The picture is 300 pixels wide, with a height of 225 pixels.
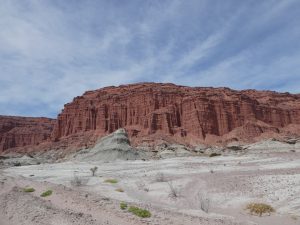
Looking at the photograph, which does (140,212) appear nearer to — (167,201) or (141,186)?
(167,201)

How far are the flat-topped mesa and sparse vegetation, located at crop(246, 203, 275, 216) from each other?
342 ft

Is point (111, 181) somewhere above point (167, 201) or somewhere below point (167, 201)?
above

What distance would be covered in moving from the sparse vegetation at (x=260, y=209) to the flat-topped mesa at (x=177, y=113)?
342 ft

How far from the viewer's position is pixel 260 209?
1962 cm

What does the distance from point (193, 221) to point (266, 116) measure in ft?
485

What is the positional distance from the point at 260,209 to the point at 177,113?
129 meters

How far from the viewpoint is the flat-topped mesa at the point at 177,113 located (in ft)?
447

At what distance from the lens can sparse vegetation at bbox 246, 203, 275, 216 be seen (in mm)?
19531

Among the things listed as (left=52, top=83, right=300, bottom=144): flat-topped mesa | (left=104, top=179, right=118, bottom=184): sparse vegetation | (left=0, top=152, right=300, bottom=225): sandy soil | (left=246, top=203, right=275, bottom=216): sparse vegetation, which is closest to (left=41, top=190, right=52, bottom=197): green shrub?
(left=0, top=152, right=300, bottom=225): sandy soil

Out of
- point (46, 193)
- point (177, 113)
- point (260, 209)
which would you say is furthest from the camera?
point (177, 113)

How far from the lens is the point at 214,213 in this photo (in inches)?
776

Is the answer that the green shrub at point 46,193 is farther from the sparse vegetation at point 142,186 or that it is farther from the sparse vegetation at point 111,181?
the sparse vegetation at point 111,181

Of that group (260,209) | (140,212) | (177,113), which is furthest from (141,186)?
(177,113)

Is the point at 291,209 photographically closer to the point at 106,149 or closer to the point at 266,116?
the point at 106,149
